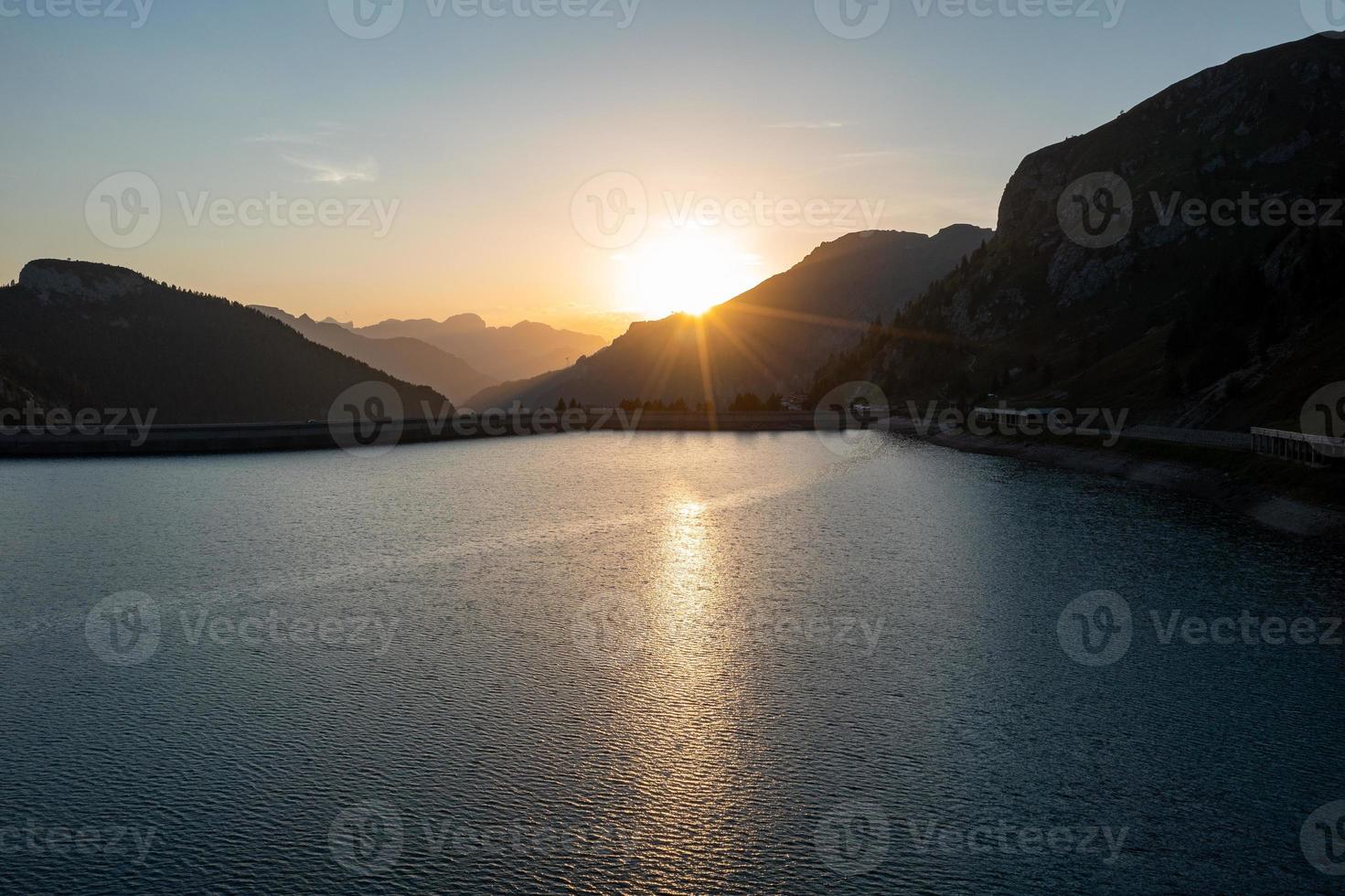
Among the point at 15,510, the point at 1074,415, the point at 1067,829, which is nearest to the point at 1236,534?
the point at 1067,829

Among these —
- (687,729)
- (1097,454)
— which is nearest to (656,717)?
(687,729)

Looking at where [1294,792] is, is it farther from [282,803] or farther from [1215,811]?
[282,803]

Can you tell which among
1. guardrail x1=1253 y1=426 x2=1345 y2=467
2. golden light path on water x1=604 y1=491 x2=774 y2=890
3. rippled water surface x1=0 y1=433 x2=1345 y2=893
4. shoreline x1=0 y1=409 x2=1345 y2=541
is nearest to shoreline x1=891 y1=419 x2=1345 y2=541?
shoreline x1=0 y1=409 x2=1345 y2=541

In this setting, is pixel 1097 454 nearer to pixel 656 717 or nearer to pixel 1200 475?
pixel 1200 475

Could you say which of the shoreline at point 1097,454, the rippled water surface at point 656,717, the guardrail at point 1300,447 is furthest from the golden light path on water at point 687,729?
the guardrail at point 1300,447

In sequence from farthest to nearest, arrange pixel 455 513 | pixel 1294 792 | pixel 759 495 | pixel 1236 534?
pixel 759 495 → pixel 455 513 → pixel 1236 534 → pixel 1294 792

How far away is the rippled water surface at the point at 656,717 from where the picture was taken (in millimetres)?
23219

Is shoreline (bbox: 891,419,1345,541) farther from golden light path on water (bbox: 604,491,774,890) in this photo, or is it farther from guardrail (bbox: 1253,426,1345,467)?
golden light path on water (bbox: 604,491,774,890)

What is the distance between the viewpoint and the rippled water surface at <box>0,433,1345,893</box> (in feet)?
76.2

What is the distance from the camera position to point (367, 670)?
37.9 m

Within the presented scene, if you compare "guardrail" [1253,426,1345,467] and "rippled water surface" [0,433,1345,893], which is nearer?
"rippled water surface" [0,433,1345,893]

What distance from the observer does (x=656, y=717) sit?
107ft

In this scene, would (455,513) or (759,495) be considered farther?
(759,495)

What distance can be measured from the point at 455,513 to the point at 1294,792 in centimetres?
6997
